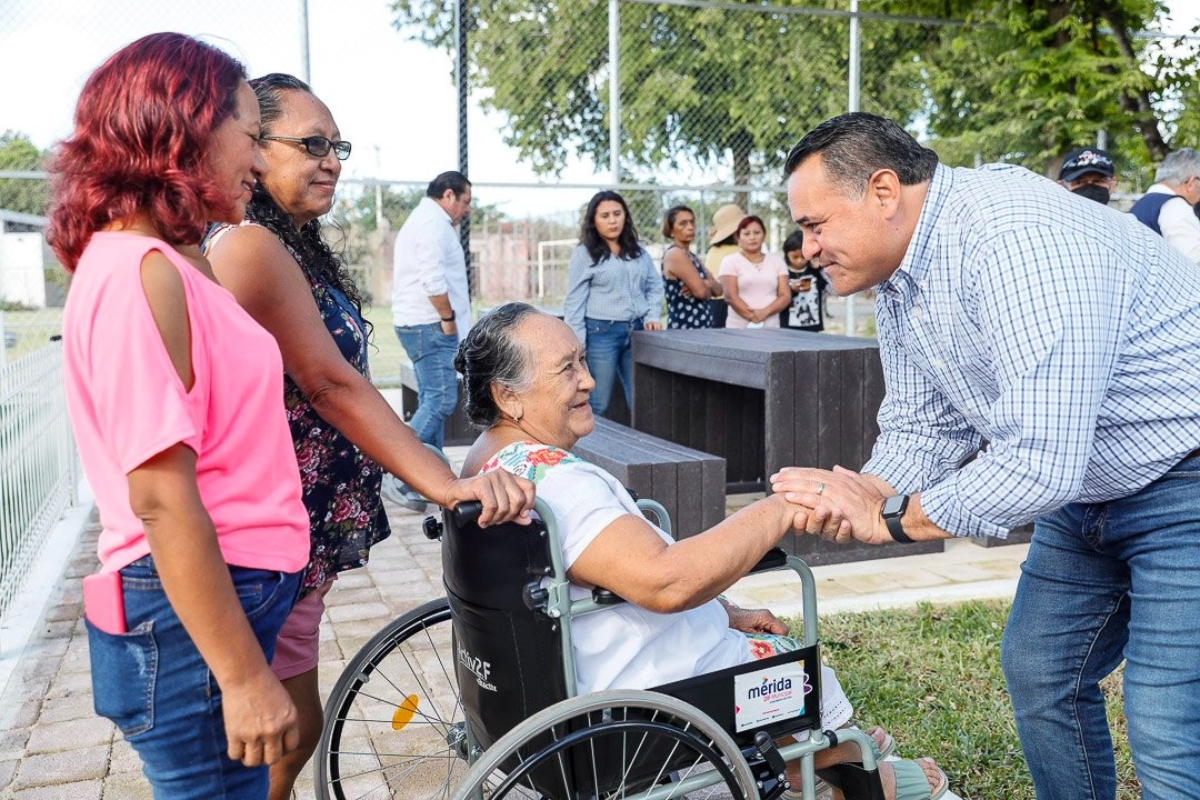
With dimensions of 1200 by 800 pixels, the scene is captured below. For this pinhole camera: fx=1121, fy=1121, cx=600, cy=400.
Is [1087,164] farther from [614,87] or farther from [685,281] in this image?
[614,87]

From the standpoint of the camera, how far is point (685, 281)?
25.0ft

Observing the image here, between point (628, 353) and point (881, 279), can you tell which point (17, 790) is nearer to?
point (881, 279)

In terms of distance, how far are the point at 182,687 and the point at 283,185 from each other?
1.08 meters

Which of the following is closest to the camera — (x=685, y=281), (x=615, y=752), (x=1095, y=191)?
(x=615, y=752)

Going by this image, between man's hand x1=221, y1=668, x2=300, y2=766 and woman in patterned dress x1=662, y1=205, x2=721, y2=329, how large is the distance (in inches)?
248

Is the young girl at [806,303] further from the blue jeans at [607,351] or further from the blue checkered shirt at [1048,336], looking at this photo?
the blue checkered shirt at [1048,336]

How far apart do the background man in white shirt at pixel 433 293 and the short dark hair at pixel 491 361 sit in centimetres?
426

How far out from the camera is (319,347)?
2.09m

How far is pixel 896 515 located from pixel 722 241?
240 inches

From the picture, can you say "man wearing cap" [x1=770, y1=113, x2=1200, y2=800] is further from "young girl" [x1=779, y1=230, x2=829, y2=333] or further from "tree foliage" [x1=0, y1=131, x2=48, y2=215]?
"tree foliage" [x1=0, y1=131, x2=48, y2=215]

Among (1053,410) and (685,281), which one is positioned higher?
(685,281)

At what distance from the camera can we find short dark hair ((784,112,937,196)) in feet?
7.02

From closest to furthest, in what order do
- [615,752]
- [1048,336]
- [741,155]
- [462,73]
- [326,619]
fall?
[1048,336] → [615,752] → [326,619] → [462,73] → [741,155]

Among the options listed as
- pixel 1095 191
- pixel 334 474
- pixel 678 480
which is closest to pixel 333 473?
→ pixel 334 474
